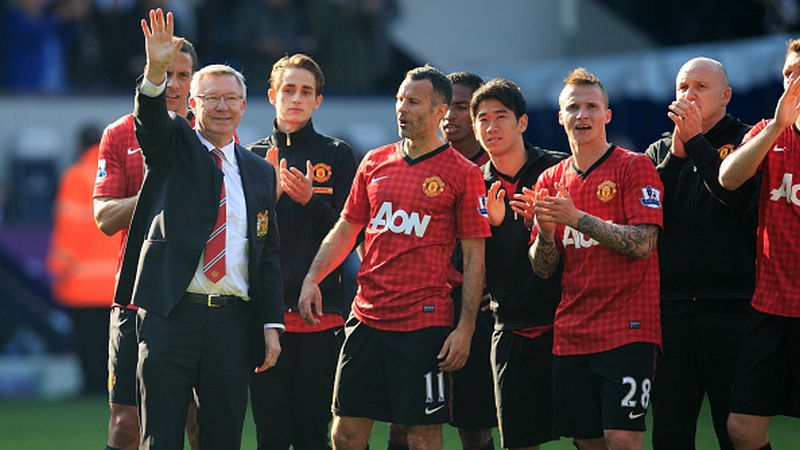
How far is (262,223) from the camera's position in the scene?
6715 mm

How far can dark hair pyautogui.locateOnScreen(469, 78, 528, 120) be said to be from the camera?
295 inches

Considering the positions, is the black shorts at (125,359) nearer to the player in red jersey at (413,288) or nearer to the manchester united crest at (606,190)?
the player in red jersey at (413,288)

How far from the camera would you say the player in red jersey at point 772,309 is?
22.1 ft

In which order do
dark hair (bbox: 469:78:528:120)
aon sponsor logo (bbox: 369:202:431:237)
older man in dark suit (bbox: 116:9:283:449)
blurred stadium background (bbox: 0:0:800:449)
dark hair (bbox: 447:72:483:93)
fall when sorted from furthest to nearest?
blurred stadium background (bbox: 0:0:800:449) < dark hair (bbox: 447:72:483:93) < dark hair (bbox: 469:78:528:120) < aon sponsor logo (bbox: 369:202:431:237) < older man in dark suit (bbox: 116:9:283:449)

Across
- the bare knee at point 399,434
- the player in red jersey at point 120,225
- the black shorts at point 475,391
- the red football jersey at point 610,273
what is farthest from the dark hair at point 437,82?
the bare knee at point 399,434

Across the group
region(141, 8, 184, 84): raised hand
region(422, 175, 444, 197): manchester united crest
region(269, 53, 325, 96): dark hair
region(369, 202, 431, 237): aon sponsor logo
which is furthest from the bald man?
region(141, 8, 184, 84): raised hand

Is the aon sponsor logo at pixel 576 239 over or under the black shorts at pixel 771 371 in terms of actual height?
over

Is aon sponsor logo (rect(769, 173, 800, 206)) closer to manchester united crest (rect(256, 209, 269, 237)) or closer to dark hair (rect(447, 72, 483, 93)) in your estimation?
dark hair (rect(447, 72, 483, 93))

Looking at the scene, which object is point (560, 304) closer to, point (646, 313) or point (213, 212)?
point (646, 313)

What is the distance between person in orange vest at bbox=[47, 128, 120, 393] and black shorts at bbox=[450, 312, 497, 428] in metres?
7.20

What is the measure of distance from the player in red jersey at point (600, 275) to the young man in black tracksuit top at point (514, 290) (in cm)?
30

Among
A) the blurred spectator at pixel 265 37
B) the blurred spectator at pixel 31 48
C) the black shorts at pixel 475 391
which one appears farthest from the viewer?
the blurred spectator at pixel 265 37

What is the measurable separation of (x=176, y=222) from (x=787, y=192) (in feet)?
9.42

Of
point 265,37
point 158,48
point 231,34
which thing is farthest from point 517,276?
point 231,34
